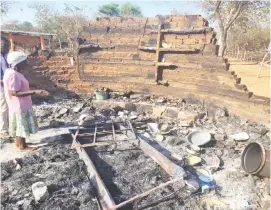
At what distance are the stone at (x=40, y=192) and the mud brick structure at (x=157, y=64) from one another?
4886 mm

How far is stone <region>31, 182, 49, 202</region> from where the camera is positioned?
3.63 m

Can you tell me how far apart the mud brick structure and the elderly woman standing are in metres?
4.16

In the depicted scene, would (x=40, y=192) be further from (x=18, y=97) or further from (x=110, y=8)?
(x=110, y=8)

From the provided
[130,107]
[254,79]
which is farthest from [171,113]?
[254,79]

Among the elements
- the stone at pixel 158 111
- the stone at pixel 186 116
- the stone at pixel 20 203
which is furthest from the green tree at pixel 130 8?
the stone at pixel 20 203

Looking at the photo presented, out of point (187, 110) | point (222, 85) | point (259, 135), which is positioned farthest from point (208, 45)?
point (259, 135)

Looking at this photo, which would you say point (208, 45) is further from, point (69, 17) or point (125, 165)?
point (69, 17)

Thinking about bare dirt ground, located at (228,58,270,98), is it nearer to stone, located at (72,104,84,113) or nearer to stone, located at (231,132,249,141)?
stone, located at (231,132,249,141)

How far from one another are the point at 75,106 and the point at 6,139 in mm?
2522

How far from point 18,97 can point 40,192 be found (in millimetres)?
1811

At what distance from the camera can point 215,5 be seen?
15.4m

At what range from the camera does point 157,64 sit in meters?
7.97

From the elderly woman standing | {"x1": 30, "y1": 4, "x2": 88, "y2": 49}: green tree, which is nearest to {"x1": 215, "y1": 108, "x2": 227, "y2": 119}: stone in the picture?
the elderly woman standing

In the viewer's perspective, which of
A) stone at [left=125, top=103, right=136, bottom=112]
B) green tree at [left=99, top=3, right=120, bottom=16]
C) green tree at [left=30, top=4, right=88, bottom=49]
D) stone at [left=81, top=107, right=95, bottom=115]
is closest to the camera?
stone at [left=81, top=107, right=95, bottom=115]
